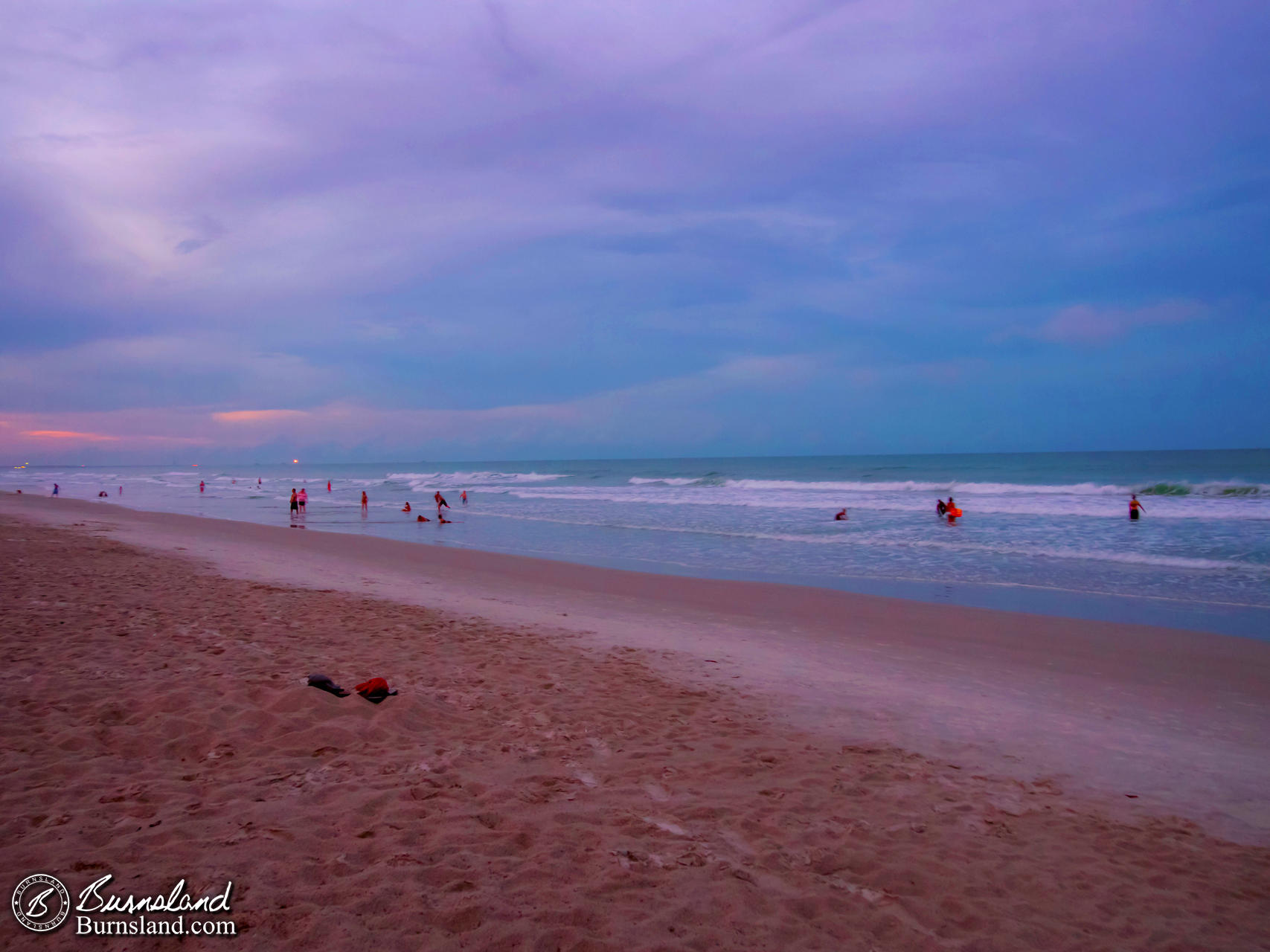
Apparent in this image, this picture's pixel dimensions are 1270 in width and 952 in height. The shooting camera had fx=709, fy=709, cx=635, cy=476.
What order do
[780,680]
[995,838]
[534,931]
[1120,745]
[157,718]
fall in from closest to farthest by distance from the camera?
[534,931]
[995,838]
[157,718]
[1120,745]
[780,680]

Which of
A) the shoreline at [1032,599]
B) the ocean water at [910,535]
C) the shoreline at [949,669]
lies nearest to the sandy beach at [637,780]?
the shoreline at [949,669]

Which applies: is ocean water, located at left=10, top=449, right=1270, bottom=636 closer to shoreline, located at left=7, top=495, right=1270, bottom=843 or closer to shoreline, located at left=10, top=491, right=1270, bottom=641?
shoreline, located at left=10, top=491, right=1270, bottom=641

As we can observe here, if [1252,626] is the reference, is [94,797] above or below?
above

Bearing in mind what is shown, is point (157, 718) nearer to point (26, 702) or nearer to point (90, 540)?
point (26, 702)

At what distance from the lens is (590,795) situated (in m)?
4.58

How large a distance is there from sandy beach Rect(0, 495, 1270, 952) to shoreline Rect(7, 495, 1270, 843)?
0.19ft

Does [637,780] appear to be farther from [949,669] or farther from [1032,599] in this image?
[1032,599]

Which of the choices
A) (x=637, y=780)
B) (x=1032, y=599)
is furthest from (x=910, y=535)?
(x=637, y=780)

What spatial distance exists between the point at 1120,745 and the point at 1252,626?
6.78m

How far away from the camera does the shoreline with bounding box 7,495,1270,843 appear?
5.62 m

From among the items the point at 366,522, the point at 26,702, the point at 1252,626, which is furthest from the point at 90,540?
the point at 1252,626

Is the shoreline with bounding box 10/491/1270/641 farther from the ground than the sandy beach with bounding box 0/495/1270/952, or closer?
closer

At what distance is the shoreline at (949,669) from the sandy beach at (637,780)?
0.06 m

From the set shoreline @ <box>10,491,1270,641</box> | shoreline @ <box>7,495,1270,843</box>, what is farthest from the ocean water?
shoreline @ <box>7,495,1270,843</box>
